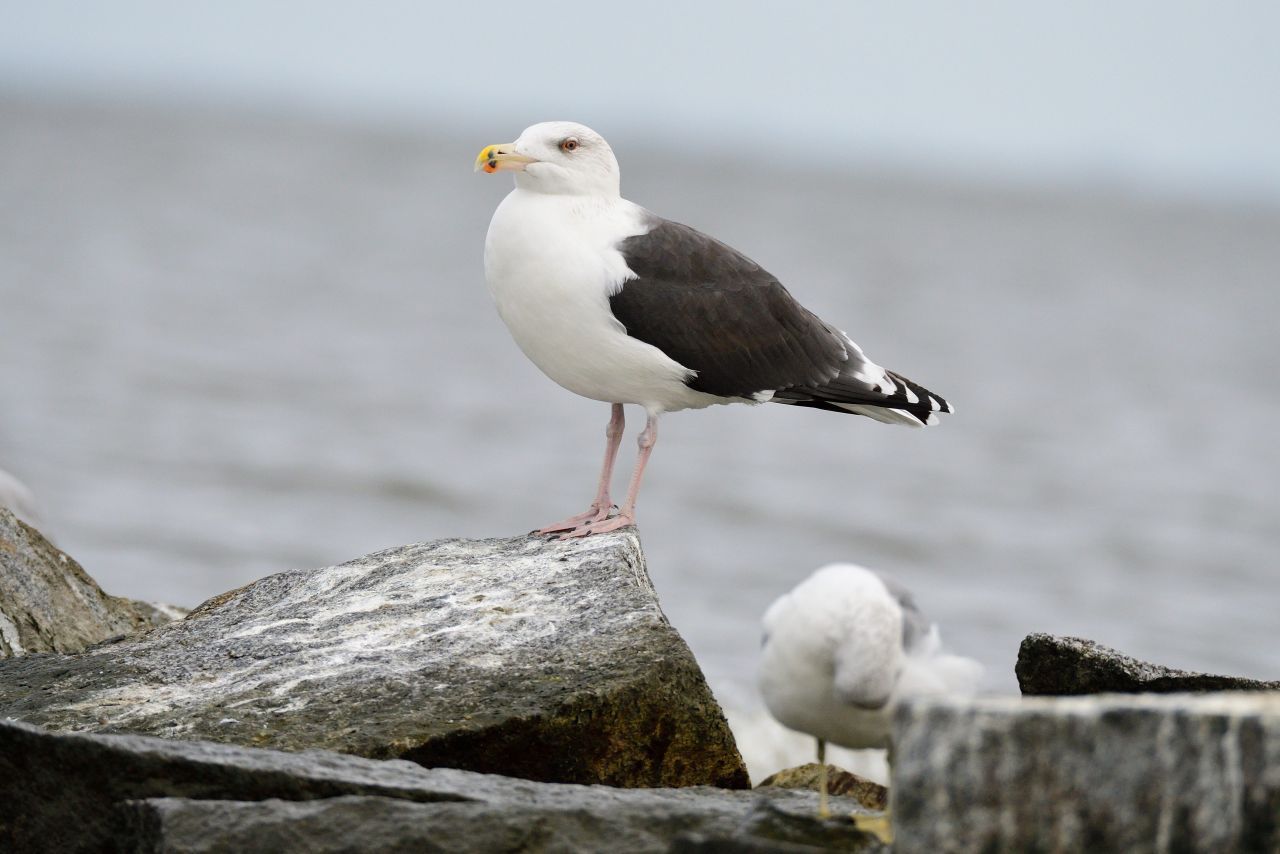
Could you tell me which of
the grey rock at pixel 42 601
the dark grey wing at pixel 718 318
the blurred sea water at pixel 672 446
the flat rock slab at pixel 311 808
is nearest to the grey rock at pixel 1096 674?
the flat rock slab at pixel 311 808

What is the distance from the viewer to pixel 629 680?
4.93 metres

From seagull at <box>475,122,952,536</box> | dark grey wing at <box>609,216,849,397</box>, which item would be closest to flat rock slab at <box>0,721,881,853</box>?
seagull at <box>475,122,952,536</box>

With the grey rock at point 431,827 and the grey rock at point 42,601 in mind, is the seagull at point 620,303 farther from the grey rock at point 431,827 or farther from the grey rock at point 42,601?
the grey rock at point 431,827

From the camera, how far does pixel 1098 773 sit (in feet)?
10.5

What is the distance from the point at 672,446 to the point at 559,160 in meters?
13.4

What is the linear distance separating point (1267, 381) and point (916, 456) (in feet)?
41.8

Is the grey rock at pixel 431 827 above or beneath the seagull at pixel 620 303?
beneath

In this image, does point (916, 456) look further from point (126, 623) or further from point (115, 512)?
point (126, 623)

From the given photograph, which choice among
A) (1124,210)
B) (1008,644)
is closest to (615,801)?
(1008,644)

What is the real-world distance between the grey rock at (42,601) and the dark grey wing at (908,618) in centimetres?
332

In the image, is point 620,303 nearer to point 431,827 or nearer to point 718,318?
point 718,318

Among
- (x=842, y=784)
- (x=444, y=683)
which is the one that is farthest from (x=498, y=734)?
(x=842, y=784)

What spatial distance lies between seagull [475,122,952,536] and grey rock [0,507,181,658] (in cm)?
181

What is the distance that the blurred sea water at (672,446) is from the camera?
44.8ft
